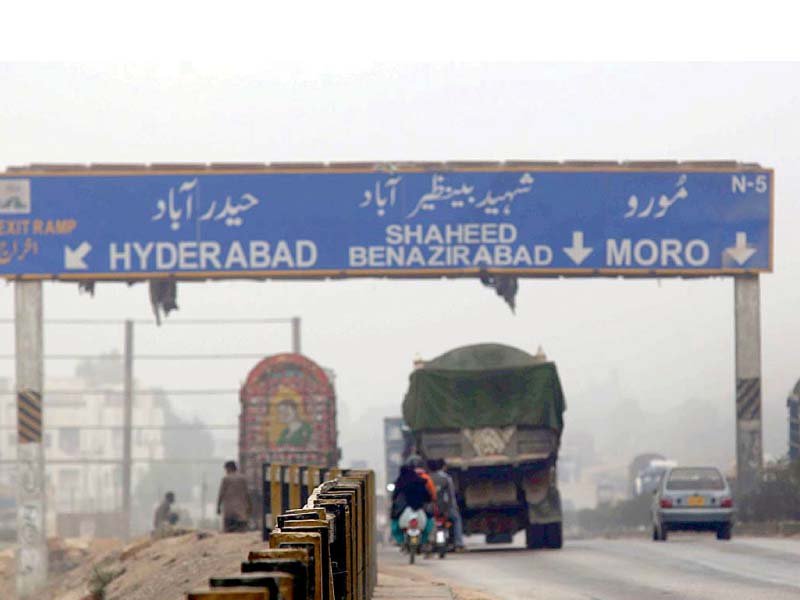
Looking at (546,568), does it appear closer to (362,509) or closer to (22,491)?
(362,509)

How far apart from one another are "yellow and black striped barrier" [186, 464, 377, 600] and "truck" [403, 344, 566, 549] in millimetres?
12463

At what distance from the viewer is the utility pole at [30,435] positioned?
3812 centimetres

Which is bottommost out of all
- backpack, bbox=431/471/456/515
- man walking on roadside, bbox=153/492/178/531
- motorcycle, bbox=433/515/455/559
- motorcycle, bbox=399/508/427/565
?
man walking on roadside, bbox=153/492/178/531

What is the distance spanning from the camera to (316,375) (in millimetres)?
39281

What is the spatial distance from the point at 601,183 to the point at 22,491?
14.2m

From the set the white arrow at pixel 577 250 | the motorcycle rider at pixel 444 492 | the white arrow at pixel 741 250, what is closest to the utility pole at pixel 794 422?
the white arrow at pixel 741 250

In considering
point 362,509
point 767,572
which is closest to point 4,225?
point 767,572

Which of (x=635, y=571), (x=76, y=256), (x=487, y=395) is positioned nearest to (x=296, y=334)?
(x=76, y=256)

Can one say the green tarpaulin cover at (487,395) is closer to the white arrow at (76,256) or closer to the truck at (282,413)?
the truck at (282,413)

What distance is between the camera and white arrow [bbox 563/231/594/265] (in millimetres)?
39125

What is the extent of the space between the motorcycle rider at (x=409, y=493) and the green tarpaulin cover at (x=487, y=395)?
3.79 meters

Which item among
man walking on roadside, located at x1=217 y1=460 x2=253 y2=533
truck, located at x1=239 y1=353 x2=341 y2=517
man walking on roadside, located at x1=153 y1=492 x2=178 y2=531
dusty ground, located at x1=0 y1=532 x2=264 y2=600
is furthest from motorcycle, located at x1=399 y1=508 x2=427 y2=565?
truck, located at x1=239 y1=353 x2=341 y2=517

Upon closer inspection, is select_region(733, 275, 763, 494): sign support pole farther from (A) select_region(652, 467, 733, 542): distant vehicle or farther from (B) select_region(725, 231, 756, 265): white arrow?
(A) select_region(652, 467, 733, 542): distant vehicle

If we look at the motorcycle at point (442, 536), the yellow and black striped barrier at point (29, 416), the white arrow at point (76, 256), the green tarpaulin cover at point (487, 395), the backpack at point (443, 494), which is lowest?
the motorcycle at point (442, 536)
